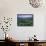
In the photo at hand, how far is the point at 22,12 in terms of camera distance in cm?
534

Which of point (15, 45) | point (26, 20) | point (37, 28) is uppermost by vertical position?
point (26, 20)

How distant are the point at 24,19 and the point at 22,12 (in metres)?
0.31

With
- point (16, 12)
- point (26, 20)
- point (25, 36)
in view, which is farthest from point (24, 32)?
point (16, 12)

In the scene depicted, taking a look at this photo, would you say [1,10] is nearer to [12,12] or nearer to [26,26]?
[12,12]

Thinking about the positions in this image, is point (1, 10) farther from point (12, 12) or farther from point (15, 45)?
point (15, 45)

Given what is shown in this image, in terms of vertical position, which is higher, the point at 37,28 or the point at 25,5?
the point at 25,5

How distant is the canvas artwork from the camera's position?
17.5 ft

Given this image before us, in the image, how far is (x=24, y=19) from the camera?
17.6 ft

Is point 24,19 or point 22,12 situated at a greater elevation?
point 22,12

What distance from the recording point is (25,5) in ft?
17.5

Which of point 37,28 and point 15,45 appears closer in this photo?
point 15,45

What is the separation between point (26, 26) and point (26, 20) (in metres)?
0.25

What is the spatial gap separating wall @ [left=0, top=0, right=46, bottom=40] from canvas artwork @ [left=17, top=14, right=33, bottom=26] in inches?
5.0

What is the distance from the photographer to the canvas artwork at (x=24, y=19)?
5.34m
